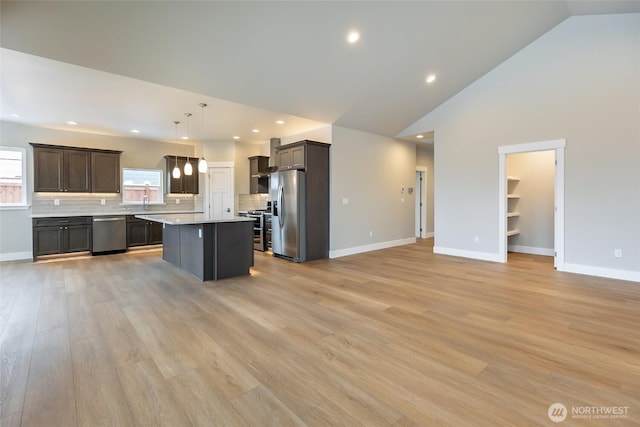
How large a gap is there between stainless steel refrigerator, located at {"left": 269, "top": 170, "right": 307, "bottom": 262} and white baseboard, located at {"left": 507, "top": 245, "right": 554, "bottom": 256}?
4964 millimetres

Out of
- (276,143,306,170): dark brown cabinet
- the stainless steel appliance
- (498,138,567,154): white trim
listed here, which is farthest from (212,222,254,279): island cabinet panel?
(498,138,567,154): white trim

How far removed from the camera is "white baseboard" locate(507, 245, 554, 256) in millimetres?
6448

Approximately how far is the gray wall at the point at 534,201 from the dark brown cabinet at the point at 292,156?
4902 millimetres

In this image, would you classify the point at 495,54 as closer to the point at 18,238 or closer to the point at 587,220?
the point at 587,220

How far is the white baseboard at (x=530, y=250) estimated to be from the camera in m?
6.45

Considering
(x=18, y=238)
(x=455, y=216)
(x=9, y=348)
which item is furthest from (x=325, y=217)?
(x=18, y=238)

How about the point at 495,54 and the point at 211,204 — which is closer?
the point at 495,54

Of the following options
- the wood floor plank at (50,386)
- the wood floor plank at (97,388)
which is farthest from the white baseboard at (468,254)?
the wood floor plank at (50,386)

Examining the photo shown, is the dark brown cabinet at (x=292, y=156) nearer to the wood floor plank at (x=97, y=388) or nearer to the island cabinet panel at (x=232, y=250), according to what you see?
the island cabinet panel at (x=232, y=250)

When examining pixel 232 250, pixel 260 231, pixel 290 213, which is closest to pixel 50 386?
pixel 232 250

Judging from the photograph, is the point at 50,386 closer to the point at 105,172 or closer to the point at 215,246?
the point at 215,246

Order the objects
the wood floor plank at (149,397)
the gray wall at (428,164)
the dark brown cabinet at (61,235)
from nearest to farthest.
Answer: the wood floor plank at (149,397) → the dark brown cabinet at (61,235) → the gray wall at (428,164)

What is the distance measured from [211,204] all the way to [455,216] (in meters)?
6.33

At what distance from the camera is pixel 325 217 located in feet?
20.2
